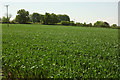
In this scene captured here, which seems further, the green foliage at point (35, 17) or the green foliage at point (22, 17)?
the green foliage at point (35, 17)

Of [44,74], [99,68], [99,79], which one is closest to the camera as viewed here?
[99,79]

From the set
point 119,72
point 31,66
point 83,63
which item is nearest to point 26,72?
point 31,66

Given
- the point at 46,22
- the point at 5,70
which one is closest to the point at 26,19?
the point at 46,22

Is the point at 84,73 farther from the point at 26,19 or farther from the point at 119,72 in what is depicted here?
the point at 26,19

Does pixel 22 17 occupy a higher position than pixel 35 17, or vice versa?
pixel 35 17

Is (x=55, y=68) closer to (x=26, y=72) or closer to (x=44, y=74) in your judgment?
(x=44, y=74)

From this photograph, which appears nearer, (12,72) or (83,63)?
Result: (12,72)

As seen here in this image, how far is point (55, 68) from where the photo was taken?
15.9 feet

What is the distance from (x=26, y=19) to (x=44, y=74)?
8169 centimetres

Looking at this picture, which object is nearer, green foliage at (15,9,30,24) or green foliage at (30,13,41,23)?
green foliage at (15,9,30,24)

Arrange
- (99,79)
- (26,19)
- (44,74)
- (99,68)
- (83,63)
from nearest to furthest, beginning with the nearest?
(99,79) → (44,74) → (99,68) → (83,63) → (26,19)

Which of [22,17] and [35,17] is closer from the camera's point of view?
[22,17]

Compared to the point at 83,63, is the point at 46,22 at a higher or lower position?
higher

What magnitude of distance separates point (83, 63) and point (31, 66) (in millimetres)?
1926
